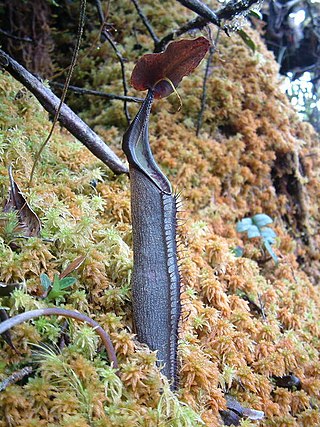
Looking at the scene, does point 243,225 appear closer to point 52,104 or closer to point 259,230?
point 259,230

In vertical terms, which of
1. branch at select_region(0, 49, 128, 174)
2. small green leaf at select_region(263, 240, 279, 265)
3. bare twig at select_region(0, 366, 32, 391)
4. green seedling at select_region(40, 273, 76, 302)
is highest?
branch at select_region(0, 49, 128, 174)

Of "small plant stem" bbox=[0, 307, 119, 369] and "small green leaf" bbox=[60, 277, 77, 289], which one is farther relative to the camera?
"small green leaf" bbox=[60, 277, 77, 289]

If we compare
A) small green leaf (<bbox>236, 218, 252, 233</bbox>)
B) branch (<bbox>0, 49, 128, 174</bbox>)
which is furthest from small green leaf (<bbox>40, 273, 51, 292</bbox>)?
small green leaf (<bbox>236, 218, 252, 233</bbox>)

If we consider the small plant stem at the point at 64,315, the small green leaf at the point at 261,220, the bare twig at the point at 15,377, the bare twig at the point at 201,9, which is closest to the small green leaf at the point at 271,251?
the small green leaf at the point at 261,220

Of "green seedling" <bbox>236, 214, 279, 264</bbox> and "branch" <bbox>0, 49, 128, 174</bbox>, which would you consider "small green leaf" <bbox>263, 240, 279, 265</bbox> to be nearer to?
"green seedling" <bbox>236, 214, 279, 264</bbox>

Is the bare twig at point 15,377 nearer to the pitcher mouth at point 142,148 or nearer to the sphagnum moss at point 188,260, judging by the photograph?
the sphagnum moss at point 188,260

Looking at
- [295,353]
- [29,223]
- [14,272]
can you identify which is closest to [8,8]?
[29,223]
